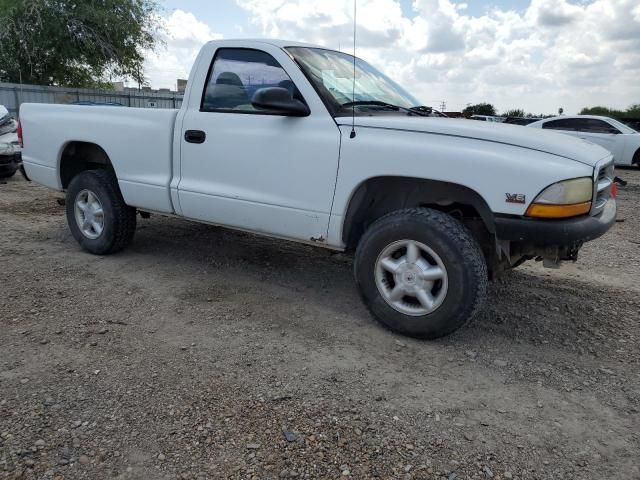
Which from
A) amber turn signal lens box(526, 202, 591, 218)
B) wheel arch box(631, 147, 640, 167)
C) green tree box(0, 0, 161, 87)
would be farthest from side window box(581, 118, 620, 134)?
green tree box(0, 0, 161, 87)

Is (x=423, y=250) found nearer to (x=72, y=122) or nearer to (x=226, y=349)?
(x=226, y=349)

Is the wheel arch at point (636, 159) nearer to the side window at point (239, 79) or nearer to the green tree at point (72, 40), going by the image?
the side window at point (239, 79)

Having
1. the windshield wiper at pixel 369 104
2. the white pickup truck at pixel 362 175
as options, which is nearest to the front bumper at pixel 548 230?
the white pickup truck at pixel 362 175

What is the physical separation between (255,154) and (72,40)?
22.4 meters

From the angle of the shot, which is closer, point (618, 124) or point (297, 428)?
point (297, 428)

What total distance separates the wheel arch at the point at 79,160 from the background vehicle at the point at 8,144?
4616 millimetres

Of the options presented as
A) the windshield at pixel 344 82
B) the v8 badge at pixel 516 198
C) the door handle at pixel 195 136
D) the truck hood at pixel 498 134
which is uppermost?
the windshield at pixel 344 82

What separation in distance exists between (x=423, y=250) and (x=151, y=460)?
192cm

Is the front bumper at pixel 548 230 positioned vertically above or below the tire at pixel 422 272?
above

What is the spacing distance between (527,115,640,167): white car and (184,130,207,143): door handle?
11.2 m

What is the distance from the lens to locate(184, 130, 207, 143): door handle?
4160 millimetres

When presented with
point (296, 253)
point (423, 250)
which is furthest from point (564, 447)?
point (296, 253)

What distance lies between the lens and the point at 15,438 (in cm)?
239

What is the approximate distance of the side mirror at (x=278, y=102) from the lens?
11.4 feet
